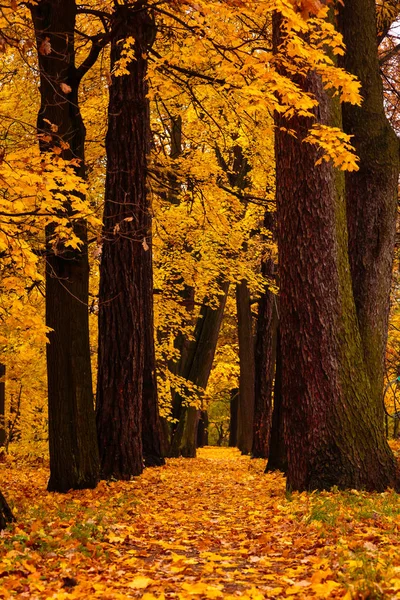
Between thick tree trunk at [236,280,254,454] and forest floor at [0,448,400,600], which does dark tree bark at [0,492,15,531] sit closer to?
forest floor at [0,448,400,600]

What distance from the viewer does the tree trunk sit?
7.95 m

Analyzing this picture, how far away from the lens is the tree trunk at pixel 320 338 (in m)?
7.95

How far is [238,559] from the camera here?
5352 mm

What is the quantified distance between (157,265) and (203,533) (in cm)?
1182

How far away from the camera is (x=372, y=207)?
29.9 ft

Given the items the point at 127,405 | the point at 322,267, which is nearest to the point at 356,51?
the point at 322,267

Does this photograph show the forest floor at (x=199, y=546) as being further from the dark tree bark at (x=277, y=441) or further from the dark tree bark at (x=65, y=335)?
the dark tree bark at (x=277, y=441)

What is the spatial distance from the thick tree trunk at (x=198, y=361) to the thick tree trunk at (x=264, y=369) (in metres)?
2.01

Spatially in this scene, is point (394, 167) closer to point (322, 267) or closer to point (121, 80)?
point (322, 267)

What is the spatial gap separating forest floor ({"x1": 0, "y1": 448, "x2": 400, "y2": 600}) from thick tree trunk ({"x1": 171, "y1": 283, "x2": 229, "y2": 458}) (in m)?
9.53

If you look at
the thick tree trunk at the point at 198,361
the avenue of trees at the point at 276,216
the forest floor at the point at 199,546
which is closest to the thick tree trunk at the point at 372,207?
the avenue of trees at the point at 276,216

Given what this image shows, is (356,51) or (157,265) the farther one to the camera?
(157,265)

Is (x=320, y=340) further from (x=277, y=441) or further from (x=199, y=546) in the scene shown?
(x=277, y=441)

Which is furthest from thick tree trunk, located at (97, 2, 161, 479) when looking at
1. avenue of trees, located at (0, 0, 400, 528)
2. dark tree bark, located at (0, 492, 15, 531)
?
dark tree bark, located at (0, 492, 15, 531)
